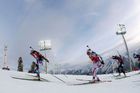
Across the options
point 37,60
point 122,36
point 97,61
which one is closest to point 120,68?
point 97,61

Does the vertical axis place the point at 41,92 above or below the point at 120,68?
below

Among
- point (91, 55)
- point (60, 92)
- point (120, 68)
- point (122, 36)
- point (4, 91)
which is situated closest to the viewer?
point (4, 91)

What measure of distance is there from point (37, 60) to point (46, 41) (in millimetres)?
43802

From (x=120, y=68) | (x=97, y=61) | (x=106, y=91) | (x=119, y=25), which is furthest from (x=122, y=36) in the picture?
(x=106, y=91)

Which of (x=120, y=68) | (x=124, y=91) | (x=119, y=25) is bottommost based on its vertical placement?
(x=124, y=91)

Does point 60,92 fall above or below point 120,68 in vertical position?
below

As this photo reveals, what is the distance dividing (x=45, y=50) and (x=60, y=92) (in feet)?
167

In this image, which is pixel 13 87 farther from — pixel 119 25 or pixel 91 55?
pixel 119 25

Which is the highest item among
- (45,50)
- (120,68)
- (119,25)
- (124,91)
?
(119,25)

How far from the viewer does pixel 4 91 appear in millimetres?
13305

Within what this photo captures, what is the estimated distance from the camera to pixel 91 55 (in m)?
21.7

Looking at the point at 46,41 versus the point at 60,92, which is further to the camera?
the point at 46,41

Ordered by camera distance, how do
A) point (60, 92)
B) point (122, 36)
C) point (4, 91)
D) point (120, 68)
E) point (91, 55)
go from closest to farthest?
point (4, 91)
point (60, 92)
point (91, 55)
point (120, 68)
point (122, 36)

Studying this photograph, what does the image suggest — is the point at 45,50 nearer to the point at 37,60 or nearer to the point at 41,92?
the point at 37,60
